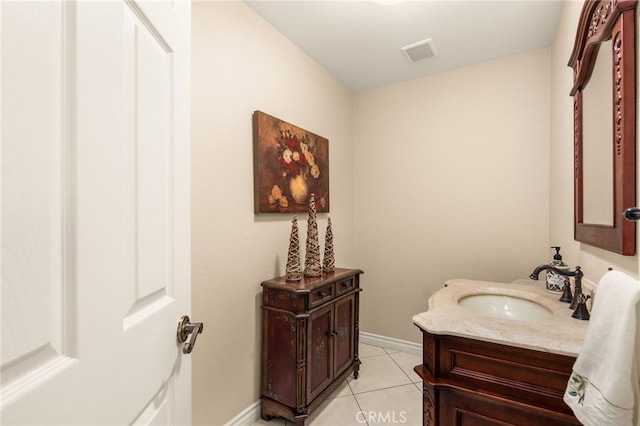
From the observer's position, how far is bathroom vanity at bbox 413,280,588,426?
3.13ft

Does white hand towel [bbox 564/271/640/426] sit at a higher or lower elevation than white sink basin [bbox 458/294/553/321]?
higher

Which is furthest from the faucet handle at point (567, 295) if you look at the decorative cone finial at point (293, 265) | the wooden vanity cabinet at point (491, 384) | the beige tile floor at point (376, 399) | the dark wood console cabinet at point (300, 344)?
the decorative cone finial at point (293, 265)

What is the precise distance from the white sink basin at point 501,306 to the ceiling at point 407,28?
1.74 meters

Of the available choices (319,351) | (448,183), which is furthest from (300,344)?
(448,183)

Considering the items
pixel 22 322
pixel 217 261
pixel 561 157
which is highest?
pixel 561 157

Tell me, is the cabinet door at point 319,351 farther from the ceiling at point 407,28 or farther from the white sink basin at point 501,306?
the ceiling at point 407,28

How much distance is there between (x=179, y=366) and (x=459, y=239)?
7.75 ft

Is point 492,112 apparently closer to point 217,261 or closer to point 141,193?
point 217,261

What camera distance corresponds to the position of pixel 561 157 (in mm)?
1871

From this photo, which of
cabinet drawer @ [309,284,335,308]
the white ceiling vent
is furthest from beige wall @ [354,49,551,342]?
cabinet drawer @ [309,284,335,308]

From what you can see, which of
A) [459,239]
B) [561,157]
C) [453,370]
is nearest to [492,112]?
[561,157]

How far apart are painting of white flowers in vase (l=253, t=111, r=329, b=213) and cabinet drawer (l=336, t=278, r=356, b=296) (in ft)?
2.01

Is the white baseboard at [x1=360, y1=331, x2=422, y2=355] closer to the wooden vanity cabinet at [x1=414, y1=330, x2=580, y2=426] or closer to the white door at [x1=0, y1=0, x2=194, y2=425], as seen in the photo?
the wooden vanity cabinet at [x1=414, y1=330, x2=580, y2=426]

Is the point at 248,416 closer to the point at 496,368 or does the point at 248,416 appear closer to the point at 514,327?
the point at 496,368
